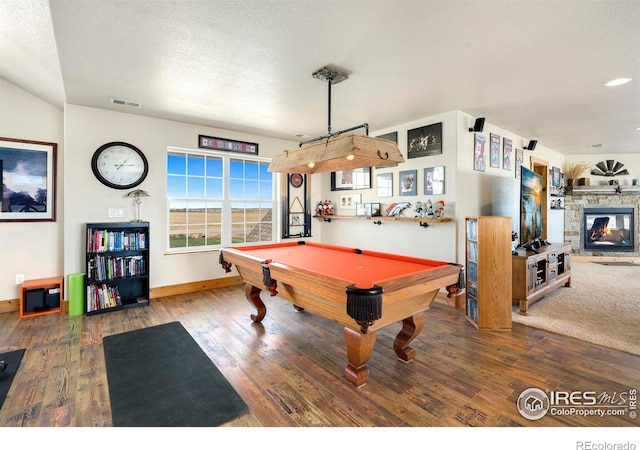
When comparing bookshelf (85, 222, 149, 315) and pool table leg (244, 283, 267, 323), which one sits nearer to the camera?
pool table leg (244, 283, 267, 323)

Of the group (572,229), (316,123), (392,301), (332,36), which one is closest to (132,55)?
(332,36)

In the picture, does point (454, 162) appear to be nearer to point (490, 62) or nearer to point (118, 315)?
point (490, 62)

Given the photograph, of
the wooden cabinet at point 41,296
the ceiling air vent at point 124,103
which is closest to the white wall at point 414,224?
the ceiling air vent at point 124,103

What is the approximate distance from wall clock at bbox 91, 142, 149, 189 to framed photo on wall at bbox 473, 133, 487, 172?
469cm

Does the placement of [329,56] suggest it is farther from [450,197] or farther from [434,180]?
[450,197]

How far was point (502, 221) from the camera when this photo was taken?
331cm

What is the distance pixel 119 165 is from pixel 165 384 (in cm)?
318

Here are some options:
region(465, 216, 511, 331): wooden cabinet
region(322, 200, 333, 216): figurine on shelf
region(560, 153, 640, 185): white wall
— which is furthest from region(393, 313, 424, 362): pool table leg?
region(560, 153, 640, 185): white wall

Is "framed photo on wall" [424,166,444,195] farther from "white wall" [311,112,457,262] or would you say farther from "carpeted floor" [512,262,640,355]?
"carpeted floor" [512,262,640,355]

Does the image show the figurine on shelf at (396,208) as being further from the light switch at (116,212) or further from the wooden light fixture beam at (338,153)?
the light switch at (116,212)

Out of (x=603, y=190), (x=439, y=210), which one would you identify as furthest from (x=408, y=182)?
(x=603, y=190)

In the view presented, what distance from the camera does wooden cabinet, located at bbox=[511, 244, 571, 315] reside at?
145 inches

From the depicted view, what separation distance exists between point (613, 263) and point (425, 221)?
19.5 feet

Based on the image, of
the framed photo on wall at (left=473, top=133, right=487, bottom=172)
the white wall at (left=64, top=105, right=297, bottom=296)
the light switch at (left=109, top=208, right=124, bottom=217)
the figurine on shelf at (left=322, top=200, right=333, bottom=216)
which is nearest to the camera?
the white wall at (left=64, top=105, right=297, bottom=296)
